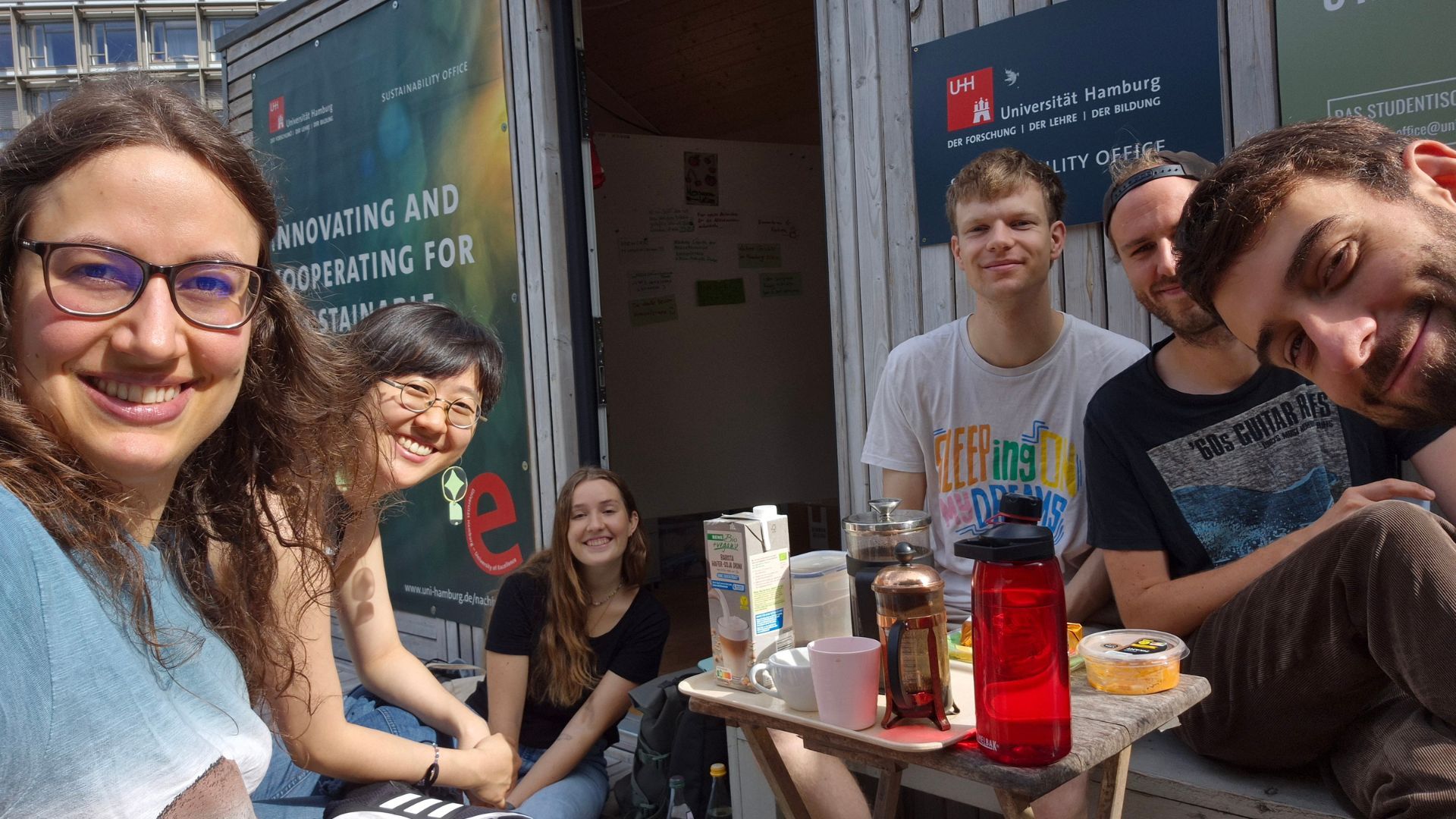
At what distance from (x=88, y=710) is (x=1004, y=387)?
221 centimetres

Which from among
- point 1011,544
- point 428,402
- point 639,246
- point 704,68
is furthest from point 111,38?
point 1011,544

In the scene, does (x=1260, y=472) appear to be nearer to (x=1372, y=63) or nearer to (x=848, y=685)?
(x=1372, y=63)

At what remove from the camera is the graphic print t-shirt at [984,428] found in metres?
2.54

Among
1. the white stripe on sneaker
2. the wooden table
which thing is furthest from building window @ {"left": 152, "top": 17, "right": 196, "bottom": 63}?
the white stripe on sneaker

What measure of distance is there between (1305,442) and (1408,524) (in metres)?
0.63

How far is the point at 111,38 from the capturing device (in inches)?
1556

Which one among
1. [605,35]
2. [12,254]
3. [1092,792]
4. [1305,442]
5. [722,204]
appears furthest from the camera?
[605,35]

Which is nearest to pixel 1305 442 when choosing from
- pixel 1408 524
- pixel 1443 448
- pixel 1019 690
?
pixel 1443 448

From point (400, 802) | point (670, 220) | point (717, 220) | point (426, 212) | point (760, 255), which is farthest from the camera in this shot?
point (760, 255)

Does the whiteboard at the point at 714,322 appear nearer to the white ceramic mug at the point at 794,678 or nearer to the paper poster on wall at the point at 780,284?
the paper poster on wall at the point at 780,284

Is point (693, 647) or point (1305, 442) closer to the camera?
point (1305, 442)

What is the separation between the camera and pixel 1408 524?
144 cm

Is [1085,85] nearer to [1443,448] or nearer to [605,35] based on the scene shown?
[1443,448]

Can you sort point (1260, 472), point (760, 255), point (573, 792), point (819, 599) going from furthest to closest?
point (760, 255), point (573, 792), point (1260, 472), point (819, 599)
